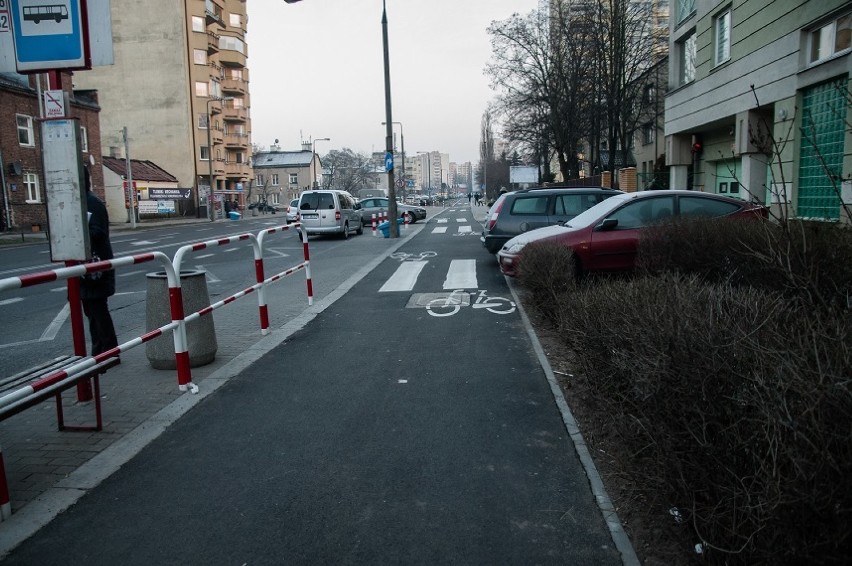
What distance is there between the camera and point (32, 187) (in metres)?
36.5

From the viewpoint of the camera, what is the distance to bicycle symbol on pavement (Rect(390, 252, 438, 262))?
54.7ft

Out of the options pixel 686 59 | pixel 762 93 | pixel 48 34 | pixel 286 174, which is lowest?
pixel 48 34

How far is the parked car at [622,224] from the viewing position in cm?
998

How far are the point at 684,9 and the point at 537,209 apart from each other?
1458cm

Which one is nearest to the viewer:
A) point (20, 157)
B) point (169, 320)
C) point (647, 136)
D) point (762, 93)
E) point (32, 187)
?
point (169, 320)

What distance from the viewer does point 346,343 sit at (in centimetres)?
741

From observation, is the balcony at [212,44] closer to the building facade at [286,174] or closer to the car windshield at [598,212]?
the building facade at [286,174]

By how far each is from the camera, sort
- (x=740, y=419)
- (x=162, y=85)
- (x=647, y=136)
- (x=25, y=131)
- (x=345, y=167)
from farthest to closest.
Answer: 1. (x=345, y=167)
2. (x=162, y=85)
3. (x=647, y=136)
4. (x=25, y=131)
5. (x=740, y=419)

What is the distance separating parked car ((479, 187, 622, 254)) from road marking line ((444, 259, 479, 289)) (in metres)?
0.82

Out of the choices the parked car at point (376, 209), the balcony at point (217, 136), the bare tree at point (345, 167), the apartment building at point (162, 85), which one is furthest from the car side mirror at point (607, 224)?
the bare tree at point (345, 167)

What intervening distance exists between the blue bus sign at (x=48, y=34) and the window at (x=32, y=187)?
1423 inches

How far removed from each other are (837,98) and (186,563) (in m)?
15.1

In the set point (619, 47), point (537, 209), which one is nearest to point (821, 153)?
point (537, 209)

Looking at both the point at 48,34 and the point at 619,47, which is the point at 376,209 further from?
the point at 48,34
